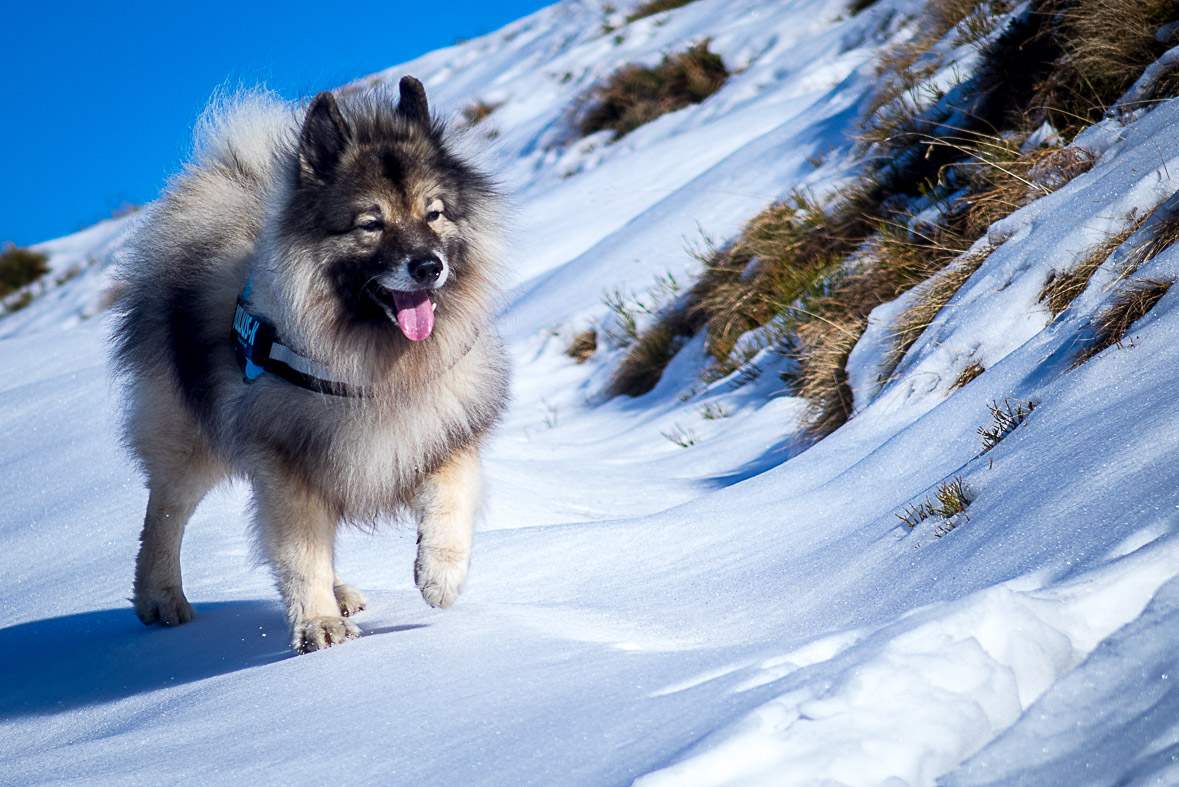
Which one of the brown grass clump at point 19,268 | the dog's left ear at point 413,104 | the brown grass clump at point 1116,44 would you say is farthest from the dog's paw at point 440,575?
the brown grass clump at point 19,268

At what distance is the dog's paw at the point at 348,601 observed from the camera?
10.5ft

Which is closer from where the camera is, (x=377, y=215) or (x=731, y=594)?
(x=731, y=594)

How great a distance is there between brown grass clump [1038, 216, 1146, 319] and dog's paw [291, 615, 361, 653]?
2.68 meters

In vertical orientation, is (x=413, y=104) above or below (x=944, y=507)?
above

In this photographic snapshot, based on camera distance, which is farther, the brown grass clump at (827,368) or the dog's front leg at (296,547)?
the brown grass clump at (827,368)

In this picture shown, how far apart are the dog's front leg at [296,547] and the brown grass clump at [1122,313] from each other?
2.37 meters

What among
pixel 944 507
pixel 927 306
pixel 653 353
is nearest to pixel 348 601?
pixel 944 507

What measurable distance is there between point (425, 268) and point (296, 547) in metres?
0.96

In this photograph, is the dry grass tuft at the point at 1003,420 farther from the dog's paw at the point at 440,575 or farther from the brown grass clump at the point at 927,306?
the dog's paw at the point at 440,575

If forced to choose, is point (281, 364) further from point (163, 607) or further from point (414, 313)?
point (163, 607)

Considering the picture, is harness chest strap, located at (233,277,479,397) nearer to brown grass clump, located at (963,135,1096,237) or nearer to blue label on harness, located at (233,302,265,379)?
blue label on harness, located at (233,302,265,379)

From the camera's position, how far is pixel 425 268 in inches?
106

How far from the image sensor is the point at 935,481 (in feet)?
8.79

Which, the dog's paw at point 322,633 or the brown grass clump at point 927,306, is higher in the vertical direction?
the brown grass clump at point 927,306
